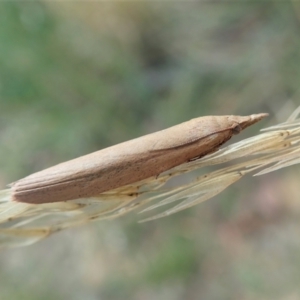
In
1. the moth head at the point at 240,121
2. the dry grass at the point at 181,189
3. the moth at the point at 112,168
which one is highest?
the moth head at the point at 240,121

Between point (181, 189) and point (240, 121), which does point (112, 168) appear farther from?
point (240, 121)

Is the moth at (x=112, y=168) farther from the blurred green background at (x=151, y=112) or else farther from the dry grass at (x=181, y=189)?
the blurred green background at (x=151, y=112)

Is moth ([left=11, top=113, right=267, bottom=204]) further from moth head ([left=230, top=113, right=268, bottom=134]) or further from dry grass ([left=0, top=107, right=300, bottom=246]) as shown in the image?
moth head ([left=230, top=113, right=268, bottom=134])

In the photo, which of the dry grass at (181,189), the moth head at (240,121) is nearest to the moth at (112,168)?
the dry grass at (181,189)

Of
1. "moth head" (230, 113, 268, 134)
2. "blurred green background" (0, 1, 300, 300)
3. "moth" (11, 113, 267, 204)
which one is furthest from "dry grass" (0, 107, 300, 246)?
"blurred green background" (0, 1, 300, 300)

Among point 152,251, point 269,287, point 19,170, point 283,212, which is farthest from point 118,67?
point 269,287

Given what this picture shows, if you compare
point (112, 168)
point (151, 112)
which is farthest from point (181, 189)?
point (151, 112)
